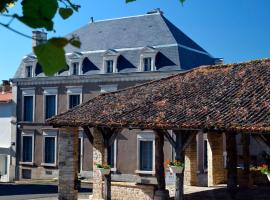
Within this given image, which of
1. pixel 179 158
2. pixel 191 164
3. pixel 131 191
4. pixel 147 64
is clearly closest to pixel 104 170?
pixel 131 191

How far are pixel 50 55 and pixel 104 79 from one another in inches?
983

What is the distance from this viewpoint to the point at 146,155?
79.7 ft

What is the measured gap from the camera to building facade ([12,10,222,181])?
24.8 metres

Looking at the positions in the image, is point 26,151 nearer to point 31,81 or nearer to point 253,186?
point 31,81

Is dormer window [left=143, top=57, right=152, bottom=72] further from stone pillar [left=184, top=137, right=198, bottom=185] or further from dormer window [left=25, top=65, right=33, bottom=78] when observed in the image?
dormer window [left=25, top=65, right=33, bottom=78]

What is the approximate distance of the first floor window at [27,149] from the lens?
28.8 metres

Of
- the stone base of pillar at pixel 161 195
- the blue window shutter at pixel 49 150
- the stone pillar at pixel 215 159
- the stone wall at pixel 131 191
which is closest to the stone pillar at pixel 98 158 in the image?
the stone wall at pixel 131 191

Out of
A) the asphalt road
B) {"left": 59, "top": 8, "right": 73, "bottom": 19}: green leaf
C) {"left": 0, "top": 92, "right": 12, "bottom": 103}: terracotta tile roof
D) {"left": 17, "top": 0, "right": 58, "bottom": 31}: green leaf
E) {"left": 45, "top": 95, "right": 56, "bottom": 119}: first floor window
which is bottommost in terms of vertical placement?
the asphalt road

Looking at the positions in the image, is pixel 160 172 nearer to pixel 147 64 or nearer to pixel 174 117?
pixel 174 117

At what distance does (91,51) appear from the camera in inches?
1101

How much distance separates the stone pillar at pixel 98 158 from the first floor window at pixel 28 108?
14.9 meters

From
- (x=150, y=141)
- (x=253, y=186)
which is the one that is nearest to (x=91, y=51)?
(x=150, y=141)

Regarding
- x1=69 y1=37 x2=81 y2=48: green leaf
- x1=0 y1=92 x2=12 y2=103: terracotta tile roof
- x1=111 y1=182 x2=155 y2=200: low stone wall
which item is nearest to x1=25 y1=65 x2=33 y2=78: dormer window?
x1=0 y1=92 x2=12 y2=103: terracotta tile roof

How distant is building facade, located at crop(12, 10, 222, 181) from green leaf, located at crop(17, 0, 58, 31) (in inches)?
887
